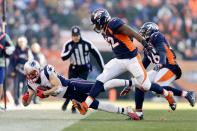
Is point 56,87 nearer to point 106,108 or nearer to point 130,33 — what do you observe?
point 106,108

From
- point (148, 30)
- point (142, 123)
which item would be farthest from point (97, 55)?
point (142, 123)

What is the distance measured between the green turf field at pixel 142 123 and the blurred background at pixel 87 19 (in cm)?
962

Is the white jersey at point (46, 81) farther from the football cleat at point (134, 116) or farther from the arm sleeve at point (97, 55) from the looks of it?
the arm sleeve at point (97, 55)

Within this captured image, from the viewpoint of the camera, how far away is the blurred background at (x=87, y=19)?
23.7 metres

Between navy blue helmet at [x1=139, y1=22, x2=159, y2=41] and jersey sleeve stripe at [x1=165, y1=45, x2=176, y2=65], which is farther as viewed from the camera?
jersey sleeve stripe at [x1=165, y1=45, x2=176, y2=65]

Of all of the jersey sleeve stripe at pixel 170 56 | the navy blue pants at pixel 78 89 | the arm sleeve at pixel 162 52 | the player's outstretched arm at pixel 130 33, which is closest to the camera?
the player's outstretched arm at pixel 130 33

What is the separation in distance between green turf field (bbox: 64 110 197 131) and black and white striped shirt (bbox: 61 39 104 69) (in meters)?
1.58

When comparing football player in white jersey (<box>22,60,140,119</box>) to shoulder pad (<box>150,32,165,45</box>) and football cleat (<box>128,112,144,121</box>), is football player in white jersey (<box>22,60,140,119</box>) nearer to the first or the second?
football cleat (<box>128,112,144,121</box>)

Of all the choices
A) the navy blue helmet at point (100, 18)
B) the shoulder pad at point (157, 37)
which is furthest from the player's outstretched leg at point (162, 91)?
the navy blue helmet at point (100, 18)

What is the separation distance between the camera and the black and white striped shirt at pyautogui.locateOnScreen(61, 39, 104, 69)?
15.3m

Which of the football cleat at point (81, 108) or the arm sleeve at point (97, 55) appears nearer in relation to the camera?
the football cleat at point (81, 108)

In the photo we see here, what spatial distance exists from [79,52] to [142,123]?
3887 mm

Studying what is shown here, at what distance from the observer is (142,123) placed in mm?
11664

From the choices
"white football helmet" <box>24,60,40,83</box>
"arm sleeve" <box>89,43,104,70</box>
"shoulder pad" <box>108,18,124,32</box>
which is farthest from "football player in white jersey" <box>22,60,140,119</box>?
"arm sleeve" <box>89,43,104,70</box>
